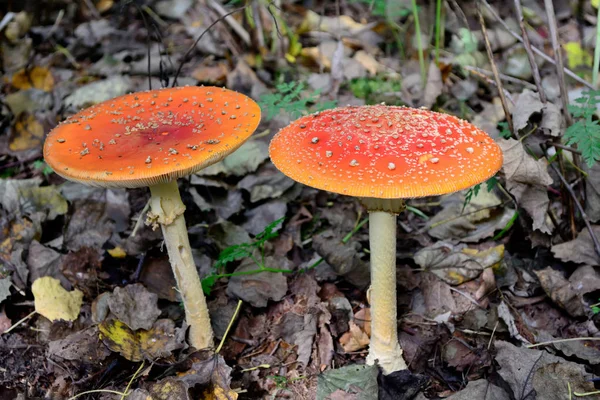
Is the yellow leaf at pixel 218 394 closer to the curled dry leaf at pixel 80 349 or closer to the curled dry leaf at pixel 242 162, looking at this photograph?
the curled dry leaf at pixel 80 349

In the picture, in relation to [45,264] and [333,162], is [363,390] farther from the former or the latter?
[45,264]

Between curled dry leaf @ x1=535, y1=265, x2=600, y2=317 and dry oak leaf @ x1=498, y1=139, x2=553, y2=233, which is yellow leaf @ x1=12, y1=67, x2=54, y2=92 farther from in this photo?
curled dry leaf @ x1=535, y1=265, x2=600, y2=317

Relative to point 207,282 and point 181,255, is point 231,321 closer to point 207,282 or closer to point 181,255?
point 207,282

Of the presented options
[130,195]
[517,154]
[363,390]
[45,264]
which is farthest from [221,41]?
[363,390]

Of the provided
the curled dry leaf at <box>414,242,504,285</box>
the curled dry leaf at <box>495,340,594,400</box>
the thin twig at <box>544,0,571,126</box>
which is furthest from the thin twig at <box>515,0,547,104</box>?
the curled dry leaf at <box>495,340,594,400</box>

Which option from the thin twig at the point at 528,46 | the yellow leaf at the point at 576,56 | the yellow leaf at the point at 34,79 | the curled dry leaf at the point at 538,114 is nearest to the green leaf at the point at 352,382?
the curled dry leaf at the point at 538,114
